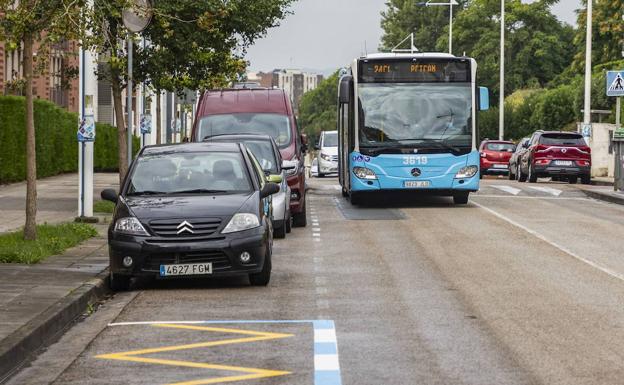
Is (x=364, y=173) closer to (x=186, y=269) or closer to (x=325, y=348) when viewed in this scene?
(x=186, y=269)

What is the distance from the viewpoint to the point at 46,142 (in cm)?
4319

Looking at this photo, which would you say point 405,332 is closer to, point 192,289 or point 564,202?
point 192,289

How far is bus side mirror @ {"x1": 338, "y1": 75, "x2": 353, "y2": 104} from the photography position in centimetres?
2850

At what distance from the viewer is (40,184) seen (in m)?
39.7

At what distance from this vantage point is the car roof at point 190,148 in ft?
52.5

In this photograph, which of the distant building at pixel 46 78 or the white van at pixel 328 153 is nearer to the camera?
the distant building at pixel 46 78

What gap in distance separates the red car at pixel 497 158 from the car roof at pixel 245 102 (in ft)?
104

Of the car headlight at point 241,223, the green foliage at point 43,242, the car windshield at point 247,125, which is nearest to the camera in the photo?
the car headlight at point 241,223

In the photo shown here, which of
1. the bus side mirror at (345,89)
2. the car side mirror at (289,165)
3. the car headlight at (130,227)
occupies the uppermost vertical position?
the bus side mirror at (345,89)

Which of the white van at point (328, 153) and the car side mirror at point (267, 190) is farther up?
the car side mirror at point (267, 190)

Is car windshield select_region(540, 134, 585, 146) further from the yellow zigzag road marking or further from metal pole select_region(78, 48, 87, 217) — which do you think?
the yellow zigzag road marking

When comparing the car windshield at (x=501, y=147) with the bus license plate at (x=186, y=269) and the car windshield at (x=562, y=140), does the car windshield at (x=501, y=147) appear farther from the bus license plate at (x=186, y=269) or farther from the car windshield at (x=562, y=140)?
the bus license plate at (x=186, y=269)

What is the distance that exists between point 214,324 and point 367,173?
16382mm

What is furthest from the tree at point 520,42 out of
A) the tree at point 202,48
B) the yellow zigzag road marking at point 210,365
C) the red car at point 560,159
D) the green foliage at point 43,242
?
the yellow zigzag road marking at point 210,365
